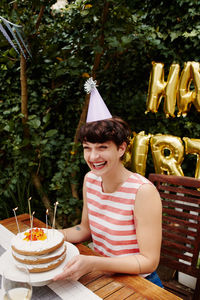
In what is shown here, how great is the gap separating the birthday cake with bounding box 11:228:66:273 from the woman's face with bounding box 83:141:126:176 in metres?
0.36

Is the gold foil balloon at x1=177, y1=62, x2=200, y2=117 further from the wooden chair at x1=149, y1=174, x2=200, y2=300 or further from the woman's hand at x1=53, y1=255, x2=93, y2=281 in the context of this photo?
the woman's hand at x1=53, y1=255, x2=93, y2=281

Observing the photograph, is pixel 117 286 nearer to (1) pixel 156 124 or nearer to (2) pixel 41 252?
(2) pixel 41 252

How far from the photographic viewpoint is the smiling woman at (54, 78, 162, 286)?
1.04m

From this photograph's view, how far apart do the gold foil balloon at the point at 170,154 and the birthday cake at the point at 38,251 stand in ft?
4.15

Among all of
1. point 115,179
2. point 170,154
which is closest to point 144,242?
point 115,179

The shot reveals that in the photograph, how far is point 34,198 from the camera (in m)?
2.85

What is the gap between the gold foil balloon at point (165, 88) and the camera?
197 centimetres

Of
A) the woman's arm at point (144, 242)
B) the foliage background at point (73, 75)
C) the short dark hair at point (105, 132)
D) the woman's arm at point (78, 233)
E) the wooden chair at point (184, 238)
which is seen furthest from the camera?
the foliage background at point (73, 75)

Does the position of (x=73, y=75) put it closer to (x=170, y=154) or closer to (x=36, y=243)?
(x=170, y=154)

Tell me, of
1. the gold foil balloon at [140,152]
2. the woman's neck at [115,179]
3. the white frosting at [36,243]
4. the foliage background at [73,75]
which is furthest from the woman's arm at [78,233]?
the foliage background at [73,75]

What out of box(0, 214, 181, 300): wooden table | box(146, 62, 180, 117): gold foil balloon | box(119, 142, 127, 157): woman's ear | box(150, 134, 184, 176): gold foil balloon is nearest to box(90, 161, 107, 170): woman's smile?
box(119, 142, 127, 157): woman's ear

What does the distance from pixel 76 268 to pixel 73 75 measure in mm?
2110

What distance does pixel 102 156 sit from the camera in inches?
44.3

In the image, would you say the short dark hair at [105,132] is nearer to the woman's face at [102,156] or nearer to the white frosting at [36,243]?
the woman's face at [102,156]
